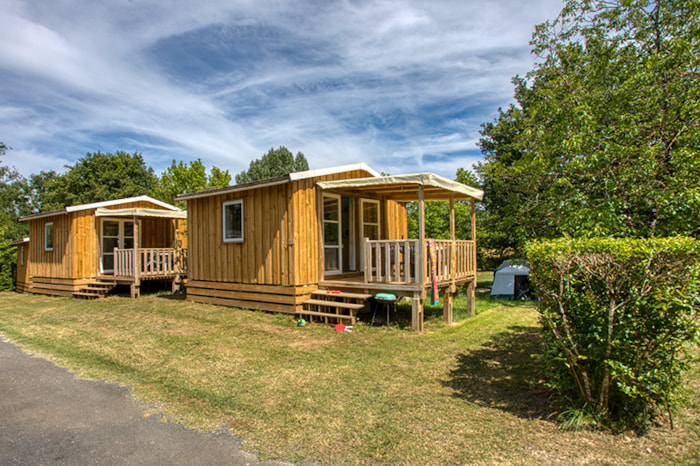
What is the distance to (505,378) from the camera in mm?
4836

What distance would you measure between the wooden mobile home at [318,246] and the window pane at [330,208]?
1.0 inches

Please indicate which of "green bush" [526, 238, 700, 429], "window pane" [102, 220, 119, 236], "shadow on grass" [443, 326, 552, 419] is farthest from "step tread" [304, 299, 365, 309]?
"window pane" [102, 220, 119, 236]

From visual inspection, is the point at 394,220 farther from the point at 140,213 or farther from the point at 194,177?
the point at 194,177

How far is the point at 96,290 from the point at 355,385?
498 inches

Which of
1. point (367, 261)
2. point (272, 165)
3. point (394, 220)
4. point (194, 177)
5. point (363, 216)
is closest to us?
point (367, 261)

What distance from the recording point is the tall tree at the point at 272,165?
4050 cm

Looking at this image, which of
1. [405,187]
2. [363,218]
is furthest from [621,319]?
[363,218]

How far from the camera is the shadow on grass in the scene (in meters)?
4.04

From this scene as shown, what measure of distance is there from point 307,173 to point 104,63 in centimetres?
874

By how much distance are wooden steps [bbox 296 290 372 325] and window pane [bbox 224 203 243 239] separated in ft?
8.92

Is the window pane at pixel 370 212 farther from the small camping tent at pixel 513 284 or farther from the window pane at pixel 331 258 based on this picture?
the small camping tent at pixel 513 284

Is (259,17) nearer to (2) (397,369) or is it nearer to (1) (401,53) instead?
(1) (401,53)

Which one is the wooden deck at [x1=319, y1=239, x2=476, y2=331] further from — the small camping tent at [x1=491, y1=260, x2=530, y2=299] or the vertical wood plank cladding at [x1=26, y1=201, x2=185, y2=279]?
the vertical wood plank cladding at [x1=26, y1=201, x2=185, y2=279]

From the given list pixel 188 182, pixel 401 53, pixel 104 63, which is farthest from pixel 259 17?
pixel 188 182
